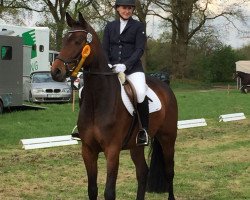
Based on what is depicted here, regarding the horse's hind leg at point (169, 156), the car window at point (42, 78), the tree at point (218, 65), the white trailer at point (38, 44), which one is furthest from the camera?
the tree at point (218, 65)

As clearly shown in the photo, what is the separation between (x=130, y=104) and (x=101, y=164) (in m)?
3.98

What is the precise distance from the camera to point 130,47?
19.8ft

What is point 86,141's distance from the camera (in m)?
5.46

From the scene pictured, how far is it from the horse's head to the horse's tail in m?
2.10

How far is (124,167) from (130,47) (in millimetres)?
3705

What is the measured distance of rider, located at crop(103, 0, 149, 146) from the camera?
19.4 feet

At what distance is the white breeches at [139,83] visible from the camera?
5.88 meters

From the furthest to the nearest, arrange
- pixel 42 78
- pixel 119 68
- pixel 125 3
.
→ pixel 42 78, pixel 125 3, pixel 119 68

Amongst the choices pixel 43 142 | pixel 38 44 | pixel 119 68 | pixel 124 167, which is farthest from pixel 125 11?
pixel 38 44

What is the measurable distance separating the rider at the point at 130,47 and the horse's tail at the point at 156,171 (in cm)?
107

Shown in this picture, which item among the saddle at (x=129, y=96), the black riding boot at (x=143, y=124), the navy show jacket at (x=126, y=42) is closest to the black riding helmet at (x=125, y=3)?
the navy show jacket at (x=126, y=42)

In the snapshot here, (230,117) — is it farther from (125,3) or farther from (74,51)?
(74,51)

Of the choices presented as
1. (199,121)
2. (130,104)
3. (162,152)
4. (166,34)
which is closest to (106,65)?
(130,104)

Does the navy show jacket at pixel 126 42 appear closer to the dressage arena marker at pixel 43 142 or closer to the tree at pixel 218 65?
the dressage arena marker at pixel 43 142
